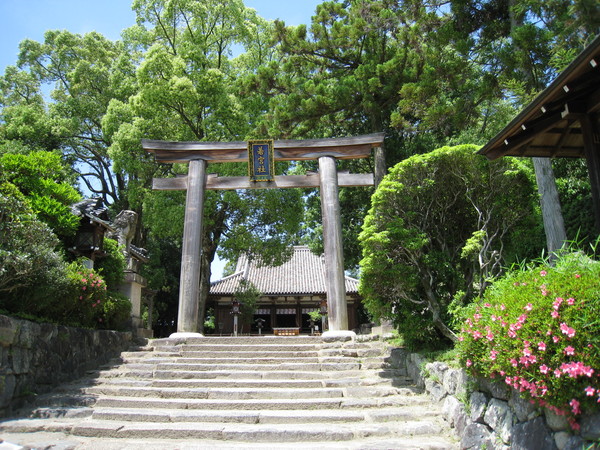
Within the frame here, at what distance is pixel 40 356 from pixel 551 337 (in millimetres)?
6975

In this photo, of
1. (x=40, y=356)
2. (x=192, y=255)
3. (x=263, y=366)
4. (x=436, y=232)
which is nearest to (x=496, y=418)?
(x=436, y=232)

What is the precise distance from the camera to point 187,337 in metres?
8.51

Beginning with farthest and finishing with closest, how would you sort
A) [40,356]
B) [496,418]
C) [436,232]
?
[436,232]
[40,356]
[496,418]

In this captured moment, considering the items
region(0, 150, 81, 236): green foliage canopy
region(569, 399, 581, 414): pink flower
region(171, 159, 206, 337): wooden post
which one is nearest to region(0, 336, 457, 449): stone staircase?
region(171, 159, 206, 337): wooden post

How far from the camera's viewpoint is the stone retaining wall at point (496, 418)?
316 centimetres

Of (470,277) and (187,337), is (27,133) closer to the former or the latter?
(187,337)

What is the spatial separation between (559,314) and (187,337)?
694 cm

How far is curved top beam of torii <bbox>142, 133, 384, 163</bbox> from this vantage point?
9797 mm

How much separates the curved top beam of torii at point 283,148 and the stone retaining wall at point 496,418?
5482 millimetres

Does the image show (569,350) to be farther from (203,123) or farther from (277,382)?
(203,123)

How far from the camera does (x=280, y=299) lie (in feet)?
73.4

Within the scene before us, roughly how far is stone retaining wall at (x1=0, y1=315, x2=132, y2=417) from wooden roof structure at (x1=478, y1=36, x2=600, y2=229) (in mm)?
7117

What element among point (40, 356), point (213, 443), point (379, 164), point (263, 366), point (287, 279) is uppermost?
point (379, 164)

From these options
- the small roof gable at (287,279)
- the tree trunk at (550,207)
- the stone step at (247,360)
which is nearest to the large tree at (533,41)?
the tree trunk at (550,207)
